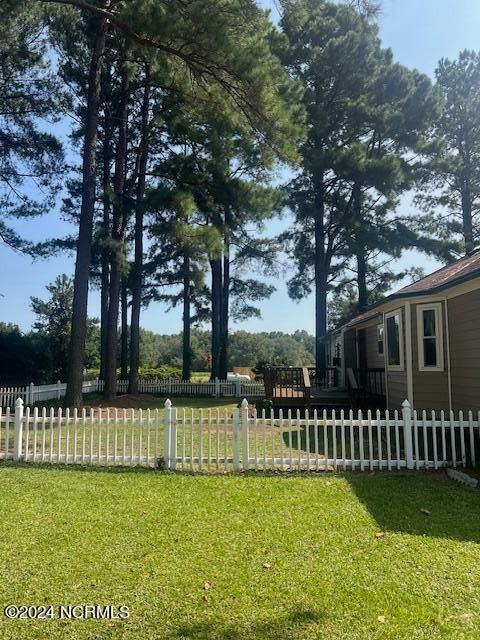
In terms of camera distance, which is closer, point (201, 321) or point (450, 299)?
point (450, 299)

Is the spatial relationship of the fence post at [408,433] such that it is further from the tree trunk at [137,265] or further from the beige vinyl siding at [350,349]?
the tree trunk at [137,265]

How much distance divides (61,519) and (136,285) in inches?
634

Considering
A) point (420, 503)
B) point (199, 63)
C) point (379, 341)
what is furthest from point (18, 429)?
point (379, 341)

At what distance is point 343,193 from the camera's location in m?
23.9

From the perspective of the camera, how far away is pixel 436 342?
375 inches

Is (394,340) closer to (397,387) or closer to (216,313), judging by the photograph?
(397,387)

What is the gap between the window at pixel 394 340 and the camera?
1061 centimetres

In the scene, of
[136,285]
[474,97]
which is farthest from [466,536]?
[474,97]

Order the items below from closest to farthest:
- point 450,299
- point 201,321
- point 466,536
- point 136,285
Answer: point 466,536 < point 450,299 < point 136,285 < point 201,321

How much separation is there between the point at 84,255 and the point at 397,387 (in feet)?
30.5

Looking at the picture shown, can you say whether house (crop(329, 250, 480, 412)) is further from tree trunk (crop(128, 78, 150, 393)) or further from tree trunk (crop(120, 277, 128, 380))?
tree trunk (crop(120, 277, 128, 380))

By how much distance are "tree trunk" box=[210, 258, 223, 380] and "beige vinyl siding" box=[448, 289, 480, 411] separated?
1610 centimetres

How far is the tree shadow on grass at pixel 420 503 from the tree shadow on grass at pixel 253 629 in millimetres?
1974

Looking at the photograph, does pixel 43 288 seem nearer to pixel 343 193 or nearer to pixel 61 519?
pixel 343 193
